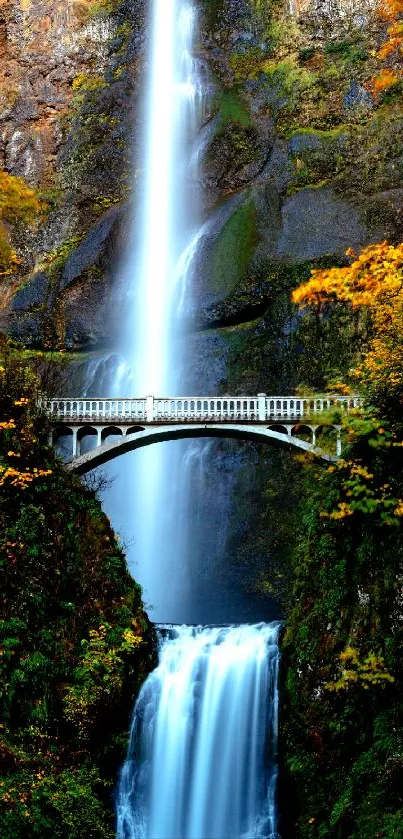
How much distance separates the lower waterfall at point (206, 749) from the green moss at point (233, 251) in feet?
56.5

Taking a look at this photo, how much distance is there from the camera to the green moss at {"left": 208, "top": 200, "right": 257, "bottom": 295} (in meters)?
33.0

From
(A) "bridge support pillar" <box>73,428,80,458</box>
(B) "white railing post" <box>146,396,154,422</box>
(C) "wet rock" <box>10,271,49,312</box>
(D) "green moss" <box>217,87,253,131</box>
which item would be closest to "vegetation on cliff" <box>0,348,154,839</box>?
(A) "bridge support pillar" <box>73,428,80,458</box>

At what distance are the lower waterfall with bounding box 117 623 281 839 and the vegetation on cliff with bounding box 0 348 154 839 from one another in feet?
1.68

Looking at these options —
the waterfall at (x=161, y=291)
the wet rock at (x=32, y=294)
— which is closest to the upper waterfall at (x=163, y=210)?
the waterfall at (x=161, y=291)

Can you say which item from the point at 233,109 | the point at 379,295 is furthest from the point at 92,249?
the point at 379,295

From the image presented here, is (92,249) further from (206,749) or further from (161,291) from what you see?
(206,749)

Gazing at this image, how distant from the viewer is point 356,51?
127ft

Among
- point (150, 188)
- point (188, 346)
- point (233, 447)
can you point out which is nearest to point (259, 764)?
point (233, 447)

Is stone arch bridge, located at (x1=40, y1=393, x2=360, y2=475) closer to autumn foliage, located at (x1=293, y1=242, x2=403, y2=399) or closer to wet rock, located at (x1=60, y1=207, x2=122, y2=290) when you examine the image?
autumn foliage, located at (x1=293, y1=242, x2=403, y2=399)

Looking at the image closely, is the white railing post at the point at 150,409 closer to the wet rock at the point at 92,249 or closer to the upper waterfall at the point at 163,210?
the upper waterfall at the point at 163,210

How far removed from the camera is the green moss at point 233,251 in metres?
33.0

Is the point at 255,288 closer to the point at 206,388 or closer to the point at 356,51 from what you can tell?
the point at 206,388

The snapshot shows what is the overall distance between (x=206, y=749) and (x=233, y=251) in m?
21.6

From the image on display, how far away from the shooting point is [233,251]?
3366 cm
